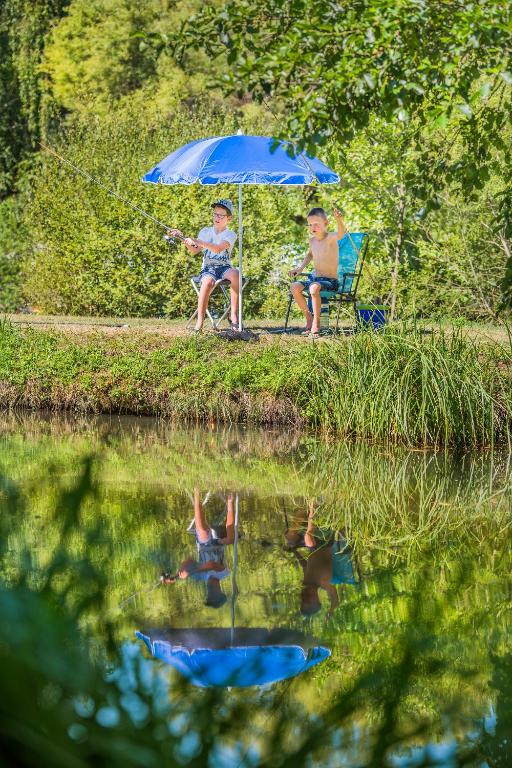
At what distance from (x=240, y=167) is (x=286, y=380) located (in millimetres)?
2490

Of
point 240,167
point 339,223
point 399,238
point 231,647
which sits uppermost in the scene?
point 240,167

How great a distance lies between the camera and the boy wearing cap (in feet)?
38.6

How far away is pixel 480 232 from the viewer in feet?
46.1

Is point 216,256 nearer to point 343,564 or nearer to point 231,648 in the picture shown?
point 343,564

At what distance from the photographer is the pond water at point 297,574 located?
163 cm

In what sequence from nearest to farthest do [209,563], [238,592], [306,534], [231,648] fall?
1. [231,648]
2. [238,592]
3. [209,563]
4. [306,534]

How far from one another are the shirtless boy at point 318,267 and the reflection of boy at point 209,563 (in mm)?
4911

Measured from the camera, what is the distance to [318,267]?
12164mm

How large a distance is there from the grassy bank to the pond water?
0.88 feet

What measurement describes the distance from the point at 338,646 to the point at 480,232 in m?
10.1

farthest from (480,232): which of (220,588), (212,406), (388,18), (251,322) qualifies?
(220,588)

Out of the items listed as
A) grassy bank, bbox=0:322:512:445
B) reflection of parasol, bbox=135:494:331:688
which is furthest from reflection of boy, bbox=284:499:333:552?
grassy bank, bbox=0:322:512:445

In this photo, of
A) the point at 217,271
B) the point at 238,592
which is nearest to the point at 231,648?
the point at 238,592

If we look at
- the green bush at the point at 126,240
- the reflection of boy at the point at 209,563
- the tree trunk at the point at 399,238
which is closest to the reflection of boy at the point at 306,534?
the reflection of boy at the point at 209,563
